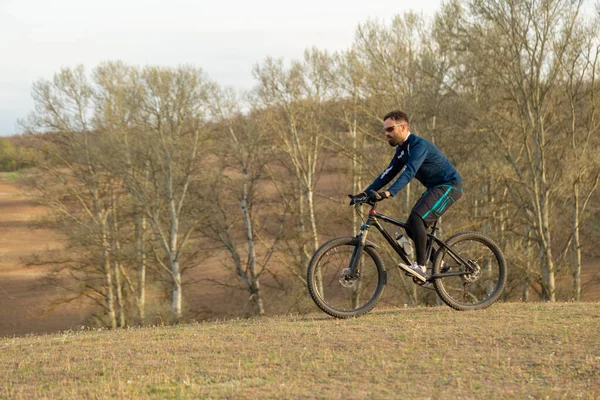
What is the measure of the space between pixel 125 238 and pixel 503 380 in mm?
31318

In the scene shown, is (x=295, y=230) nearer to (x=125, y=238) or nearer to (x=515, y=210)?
(x=125, y=238)

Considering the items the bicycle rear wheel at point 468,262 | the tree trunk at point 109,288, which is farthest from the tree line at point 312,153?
the bicycle rear wheel at point 468,262

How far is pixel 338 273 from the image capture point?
7945 millimetres

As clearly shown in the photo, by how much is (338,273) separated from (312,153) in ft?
96.2

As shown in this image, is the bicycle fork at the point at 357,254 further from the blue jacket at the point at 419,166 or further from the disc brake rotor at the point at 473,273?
the disc brake rotor at the point at 473,273

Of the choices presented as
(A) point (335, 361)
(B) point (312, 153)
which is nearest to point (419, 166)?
(A) point (335, 361)

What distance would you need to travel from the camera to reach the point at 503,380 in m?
5.41

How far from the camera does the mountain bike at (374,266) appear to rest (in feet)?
25.9

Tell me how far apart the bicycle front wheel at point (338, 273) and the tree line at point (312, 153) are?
1671 centimetres

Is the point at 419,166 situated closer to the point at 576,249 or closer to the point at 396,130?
the point at 396,130

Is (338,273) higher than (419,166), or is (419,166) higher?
(419,166)

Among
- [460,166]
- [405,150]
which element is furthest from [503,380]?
[460,166]

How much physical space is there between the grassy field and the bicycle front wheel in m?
0.23

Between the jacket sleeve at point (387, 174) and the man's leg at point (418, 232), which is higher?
the jacket sleeve at point (387, 174)
